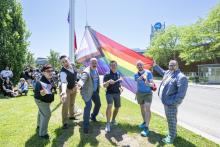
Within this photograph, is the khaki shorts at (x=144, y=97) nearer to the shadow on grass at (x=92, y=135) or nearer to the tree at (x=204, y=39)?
the shadow on grass at (x=92, y=135)

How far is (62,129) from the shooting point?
7328mm

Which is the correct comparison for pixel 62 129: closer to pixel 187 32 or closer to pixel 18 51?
pixel 18 51

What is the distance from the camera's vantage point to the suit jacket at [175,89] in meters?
6.30

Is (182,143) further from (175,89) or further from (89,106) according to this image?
(89,106)

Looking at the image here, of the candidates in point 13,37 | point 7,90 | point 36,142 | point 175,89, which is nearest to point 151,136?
point 175,89

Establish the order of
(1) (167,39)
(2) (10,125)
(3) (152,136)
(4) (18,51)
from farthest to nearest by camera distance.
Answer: (1) (167,39) < (4) (18,51) < (2) (10,125) < (3) (152,136)

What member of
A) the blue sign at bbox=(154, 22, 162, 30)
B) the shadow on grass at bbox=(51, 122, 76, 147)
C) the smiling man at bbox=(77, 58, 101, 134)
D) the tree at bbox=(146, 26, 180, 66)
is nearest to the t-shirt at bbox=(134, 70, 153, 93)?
the smiling man at bbox=(77, 58, 101, 134)

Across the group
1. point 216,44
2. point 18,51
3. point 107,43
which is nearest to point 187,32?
point 216,44

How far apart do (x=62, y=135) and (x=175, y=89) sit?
2.95 m

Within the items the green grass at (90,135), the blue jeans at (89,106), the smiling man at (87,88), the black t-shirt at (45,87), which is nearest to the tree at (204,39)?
the green grass at (90,135)

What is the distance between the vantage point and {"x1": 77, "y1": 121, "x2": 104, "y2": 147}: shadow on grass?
21.3 ft

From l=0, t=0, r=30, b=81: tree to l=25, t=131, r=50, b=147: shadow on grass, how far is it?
1420 centimetres

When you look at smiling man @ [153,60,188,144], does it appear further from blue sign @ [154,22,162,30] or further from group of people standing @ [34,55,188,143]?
blue sign @ [154,22,162,30]

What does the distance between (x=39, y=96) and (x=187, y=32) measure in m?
44.5
